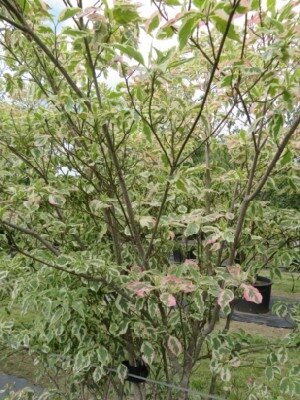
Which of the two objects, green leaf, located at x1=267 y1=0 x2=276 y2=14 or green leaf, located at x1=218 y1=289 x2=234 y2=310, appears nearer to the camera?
green leaf, located at x1=267 y1=0 x2=276 y2=14

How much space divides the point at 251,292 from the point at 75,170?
96 centimetres

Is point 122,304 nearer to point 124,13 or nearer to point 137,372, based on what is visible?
point 137,372

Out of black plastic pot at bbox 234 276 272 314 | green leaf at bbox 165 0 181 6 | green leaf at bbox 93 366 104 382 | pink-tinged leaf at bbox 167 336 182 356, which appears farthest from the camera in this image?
black plastic pot at bbox 234 276 272 314

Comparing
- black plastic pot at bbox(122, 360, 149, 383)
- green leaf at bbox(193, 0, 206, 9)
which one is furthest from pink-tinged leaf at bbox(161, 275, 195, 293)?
green leaf at bbox(193, 0, 206, 9)

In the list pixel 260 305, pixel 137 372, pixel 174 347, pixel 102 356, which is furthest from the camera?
pixel 260 305

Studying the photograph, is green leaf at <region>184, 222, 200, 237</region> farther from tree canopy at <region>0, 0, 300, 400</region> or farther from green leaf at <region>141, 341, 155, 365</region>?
green leaf at <region>141, 341, 155, 365</region>

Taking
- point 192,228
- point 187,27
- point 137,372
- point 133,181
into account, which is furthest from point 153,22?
point 137,372

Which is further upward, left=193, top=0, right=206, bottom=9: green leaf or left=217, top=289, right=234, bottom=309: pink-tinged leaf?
left=193, top=0, right=206, bottom=9: green leaf

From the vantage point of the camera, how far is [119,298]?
1.69m

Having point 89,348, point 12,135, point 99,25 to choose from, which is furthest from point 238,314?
point 99,25

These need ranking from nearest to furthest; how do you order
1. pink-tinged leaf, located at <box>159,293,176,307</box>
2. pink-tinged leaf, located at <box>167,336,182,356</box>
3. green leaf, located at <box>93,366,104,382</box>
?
pink-tinged leaf, located at <box>159,293,176,307</box>, pink-tinged leaf, located at <box>167,336,182,356</box>, green leaf, located at <box>93,366,104,382</box>

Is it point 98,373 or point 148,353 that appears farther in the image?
point 98,373

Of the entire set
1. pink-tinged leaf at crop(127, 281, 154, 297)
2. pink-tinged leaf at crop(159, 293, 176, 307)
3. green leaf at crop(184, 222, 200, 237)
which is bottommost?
pink-tinged leaf at crop(159, 293, 176, 307)

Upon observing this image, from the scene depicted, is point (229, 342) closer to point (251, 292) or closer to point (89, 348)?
point (251, 292)
